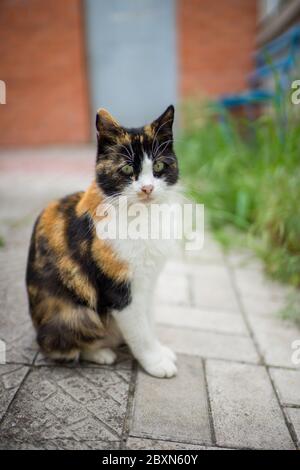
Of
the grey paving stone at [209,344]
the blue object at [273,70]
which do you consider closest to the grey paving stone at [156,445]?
the grey paving stone at [209,344]

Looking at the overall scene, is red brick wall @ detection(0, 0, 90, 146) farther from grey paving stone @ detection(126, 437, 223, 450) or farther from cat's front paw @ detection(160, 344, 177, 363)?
grey paving stone @ detection(126, 437, 223, 450)

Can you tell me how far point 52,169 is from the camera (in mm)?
5145

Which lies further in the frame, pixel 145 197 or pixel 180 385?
pixel 180 385

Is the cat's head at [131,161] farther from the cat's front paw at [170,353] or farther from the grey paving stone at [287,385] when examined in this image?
the grey paving stone at [287,385]

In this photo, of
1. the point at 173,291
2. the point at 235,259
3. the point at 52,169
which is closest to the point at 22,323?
the point at 173,291

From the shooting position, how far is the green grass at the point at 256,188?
7.69 ft

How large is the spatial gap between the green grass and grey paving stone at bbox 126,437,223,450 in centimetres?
115

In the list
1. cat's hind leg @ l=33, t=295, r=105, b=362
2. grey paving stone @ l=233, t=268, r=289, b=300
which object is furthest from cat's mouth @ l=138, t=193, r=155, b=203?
grey paving stone @ l=233, t=268, r=289, b=300

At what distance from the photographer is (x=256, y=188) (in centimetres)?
295

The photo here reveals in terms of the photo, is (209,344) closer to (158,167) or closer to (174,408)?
(174,408)

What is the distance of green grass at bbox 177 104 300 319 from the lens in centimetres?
234

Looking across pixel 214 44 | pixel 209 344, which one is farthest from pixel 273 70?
pixel 214 44

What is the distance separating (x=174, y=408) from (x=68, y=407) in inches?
14.5
